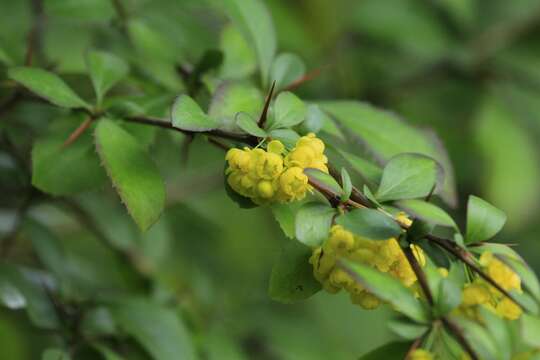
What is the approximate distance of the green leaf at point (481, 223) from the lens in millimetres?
685

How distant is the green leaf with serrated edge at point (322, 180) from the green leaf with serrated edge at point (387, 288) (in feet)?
0.22

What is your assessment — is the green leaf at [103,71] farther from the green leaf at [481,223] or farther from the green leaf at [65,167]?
the green leaf at [481,223]

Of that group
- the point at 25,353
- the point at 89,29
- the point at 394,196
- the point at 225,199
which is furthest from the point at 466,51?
the point at 394,196

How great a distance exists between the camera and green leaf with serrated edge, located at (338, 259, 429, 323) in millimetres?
603

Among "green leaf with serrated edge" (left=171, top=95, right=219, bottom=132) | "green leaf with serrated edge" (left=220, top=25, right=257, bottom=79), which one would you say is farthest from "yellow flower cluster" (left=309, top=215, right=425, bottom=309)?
"green leaf with serrated edge" (left=220, top=25, right=257, bottom=79)

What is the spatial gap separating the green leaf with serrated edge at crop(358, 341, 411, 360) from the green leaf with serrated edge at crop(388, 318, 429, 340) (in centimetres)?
6

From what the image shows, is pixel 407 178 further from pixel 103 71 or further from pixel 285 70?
pixel 103 71

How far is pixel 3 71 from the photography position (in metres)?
0.93

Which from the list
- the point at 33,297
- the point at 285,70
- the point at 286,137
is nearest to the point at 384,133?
the point at 285,70

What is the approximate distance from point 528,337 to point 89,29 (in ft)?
2.52

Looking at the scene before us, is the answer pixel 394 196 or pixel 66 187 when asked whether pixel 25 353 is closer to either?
pixel 66 187

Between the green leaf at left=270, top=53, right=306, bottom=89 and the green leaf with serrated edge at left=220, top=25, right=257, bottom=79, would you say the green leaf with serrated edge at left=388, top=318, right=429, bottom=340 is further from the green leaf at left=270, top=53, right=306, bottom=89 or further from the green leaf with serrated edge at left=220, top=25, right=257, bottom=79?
the green leaf with serrated edge at left=220, top=25, right=257, bottom=79

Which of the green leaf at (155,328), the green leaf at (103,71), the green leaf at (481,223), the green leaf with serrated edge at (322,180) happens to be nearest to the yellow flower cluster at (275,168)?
the green leaf with serrated edge at (322,180)

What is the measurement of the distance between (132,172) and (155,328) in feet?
0.95
